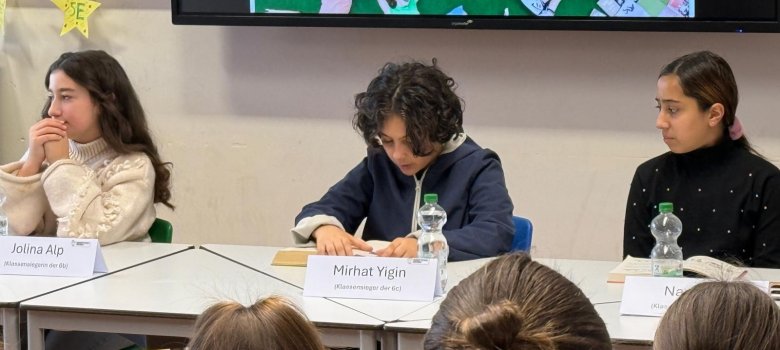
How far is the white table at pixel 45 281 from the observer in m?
2.53

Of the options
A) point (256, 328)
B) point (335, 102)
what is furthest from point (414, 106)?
point (256, 328)

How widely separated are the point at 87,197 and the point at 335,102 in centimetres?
148

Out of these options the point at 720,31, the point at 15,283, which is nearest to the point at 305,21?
the point at 720,31

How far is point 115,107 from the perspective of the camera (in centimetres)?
337

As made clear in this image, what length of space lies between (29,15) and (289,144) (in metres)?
1.25

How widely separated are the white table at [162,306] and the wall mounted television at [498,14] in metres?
1.60

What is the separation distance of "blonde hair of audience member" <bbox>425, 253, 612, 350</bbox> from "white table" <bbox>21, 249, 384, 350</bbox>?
3.34 ft

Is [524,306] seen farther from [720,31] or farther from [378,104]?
[720,31]

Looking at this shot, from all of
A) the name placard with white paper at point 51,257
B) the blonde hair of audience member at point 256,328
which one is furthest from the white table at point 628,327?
the name placard with white paper at point 51,257

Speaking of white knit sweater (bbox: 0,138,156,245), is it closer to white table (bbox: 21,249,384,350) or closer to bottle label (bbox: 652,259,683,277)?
white table (bbox: 21,249,384,350)

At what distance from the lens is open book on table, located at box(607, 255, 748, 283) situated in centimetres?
257

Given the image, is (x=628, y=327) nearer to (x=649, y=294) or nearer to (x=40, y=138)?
(x=649, y=294)

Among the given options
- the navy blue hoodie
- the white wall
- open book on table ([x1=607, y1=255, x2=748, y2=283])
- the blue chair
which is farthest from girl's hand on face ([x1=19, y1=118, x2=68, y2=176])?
open book on table ([x1=607, y1=255, x2=748, y2=283])

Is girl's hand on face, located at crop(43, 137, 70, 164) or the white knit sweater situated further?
girl's hand on face, located at crop(43, 137, 70, 164)
